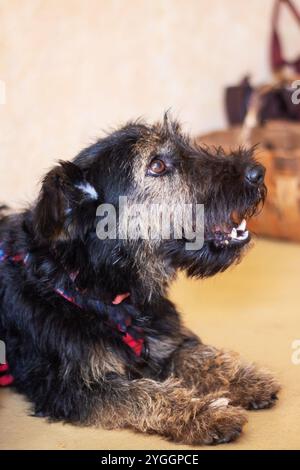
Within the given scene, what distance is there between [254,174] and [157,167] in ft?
1.03

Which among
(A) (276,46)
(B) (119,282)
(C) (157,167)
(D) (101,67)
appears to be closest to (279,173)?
(D) (101,67)

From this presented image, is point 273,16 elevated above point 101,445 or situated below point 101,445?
above

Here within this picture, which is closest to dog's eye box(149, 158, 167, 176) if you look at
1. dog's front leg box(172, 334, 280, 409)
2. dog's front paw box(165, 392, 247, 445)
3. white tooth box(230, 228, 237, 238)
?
white tooth box(230, 228, 237, 238)

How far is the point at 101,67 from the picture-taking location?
4141mm

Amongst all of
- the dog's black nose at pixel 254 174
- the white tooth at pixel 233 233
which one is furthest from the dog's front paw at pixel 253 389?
the dog's black nose at pixel 254 174

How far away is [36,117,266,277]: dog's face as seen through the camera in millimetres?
2258

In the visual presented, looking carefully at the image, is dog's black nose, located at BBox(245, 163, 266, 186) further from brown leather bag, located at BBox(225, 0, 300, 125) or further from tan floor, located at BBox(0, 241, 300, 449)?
brown leather bag, located at BBox(225, 0, 300, 125)

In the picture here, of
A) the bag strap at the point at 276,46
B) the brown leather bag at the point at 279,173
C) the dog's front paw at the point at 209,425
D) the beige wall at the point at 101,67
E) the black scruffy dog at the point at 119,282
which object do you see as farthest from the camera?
the bag strap at the point at 276,46

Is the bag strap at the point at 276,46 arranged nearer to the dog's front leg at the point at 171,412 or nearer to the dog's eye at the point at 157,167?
the dog's eye at the point at 157,167

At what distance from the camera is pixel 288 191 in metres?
4.17

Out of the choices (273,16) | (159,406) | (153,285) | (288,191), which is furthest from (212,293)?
(273,16)

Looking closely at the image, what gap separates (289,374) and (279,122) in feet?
7.51

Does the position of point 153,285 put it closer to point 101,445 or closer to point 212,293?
point 101,445

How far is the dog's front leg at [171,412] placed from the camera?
2074mm
